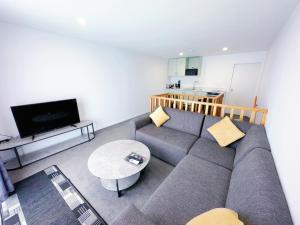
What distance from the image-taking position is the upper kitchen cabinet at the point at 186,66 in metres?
5.23

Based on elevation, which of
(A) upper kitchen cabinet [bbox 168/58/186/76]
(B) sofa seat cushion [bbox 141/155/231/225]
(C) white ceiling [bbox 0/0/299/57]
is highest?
(C) white ceiling [bbox 0/0/299/57]

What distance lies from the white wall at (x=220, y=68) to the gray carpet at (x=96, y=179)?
169 inches

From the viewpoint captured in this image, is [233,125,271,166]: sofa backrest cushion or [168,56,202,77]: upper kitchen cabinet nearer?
[233,125,271,166]: sofa backrest cushion

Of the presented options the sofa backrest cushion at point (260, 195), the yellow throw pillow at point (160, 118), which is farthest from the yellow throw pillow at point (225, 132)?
the yellow throw pillow at point (160, 118)

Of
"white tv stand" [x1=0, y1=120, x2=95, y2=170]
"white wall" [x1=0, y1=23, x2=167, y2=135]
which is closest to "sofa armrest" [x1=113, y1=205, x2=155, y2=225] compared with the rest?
"white tv stand" [x1=0, y1=120, x2=95, y2=170]

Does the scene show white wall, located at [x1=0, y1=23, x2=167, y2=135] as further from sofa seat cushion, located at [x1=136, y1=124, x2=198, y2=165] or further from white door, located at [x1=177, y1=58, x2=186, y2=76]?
sofa seat cushion, located at [x1=136, y1=124, x2=198, y2=165]

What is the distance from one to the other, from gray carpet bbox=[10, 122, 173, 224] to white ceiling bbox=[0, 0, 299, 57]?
2.40 metres

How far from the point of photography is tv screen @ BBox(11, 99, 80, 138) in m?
2.25

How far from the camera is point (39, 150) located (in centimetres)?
266

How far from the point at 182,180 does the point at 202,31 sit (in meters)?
2.60

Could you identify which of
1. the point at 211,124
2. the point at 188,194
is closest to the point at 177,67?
the point at 211,124

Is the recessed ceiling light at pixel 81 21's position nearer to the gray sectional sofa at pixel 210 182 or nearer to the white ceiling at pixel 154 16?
the white ceiling at pixel 154 16

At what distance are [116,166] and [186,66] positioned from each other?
16.7 feet

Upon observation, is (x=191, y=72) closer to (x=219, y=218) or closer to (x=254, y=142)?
(x=254, y=142)
